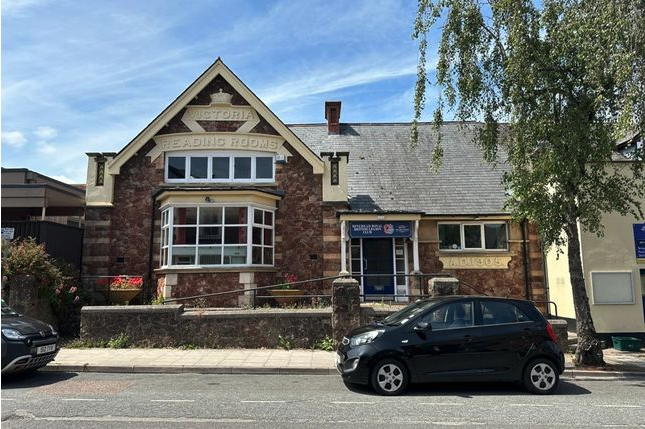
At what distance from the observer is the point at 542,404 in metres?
7.27

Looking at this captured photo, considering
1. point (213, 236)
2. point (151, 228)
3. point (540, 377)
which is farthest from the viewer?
point (151, 228)

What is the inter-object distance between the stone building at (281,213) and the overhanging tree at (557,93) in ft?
17.4

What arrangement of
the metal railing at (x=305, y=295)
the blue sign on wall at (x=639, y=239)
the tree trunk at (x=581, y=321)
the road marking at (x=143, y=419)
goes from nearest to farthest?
the road marking at (x=143, y=419) < the tree trunk at (x=581, y=321) < the metal railing at (x=305, y=295) < the blue sign on wall at (x=639, y=239)

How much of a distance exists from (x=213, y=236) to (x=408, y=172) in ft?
25.9

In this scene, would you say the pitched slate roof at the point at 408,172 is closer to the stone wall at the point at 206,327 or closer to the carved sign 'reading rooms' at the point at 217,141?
the carved sign 'reading rooms' at the point at 217,141

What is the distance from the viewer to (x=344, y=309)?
11812 millimetres

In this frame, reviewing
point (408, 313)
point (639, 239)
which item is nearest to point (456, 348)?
point (408, 313)

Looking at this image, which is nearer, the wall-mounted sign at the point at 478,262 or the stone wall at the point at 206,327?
the stone wall at the point at 206,327

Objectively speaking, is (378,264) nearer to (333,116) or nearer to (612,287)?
(612,287)

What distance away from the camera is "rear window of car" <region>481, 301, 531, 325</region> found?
27.4 ft

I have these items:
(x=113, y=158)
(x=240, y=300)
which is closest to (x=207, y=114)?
(x=113, y=158)

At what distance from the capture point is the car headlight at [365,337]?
8.02 meters

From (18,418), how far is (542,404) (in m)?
7.35

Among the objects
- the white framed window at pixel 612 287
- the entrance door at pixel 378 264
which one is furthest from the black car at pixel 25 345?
the white framed window at pixel 612 287
